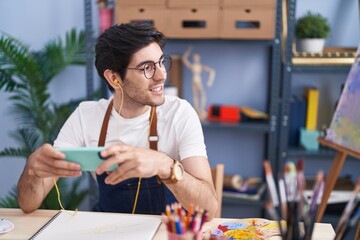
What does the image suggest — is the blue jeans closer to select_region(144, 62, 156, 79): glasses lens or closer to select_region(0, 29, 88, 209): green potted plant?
select_region(144, 62, 156, 79): glasses lens

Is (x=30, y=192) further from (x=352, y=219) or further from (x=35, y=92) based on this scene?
(x=35, y=92)

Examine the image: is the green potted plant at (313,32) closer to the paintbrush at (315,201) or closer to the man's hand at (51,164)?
the man's hand at (51,164)

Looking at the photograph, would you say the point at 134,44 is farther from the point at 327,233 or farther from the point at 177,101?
the point at 327,233

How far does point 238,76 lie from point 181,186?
5.08 ft

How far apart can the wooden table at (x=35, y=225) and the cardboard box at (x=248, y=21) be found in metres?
1.30

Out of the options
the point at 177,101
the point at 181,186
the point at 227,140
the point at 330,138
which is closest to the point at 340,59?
the point at 330,138

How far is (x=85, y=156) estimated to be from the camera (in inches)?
45.2

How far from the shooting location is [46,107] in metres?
2.52

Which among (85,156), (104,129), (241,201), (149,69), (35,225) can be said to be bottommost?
(241,201)

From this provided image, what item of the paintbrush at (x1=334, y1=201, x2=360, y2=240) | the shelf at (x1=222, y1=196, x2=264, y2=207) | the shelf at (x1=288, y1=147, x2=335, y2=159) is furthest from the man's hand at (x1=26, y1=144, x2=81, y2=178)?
the shelf at (x1=288, y1=147, x2=335, y2=159)

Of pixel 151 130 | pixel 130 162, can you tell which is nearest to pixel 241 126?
pixel 151 130

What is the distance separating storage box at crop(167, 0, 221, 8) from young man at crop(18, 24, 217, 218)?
837mm

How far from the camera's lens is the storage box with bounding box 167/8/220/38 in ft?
8.07

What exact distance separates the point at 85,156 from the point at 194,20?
1469 millimetres
